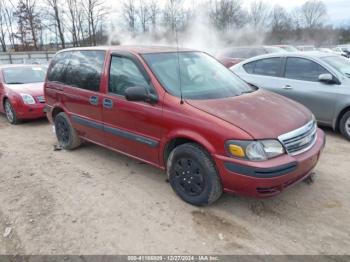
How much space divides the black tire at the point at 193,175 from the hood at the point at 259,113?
1.44 ft

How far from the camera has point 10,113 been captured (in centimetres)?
791

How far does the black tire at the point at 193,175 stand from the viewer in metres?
3.39

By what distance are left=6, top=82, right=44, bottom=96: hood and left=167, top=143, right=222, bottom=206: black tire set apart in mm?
5015

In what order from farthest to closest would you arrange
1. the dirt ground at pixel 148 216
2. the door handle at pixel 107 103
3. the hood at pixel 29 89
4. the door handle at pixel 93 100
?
the hood at pixel 29 89 → the door handle at pixel 93 100 → the door handle at pixel 107 103 → the dirt ground at pixel 148 216

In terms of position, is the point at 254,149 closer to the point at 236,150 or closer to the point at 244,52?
the point at 236,150

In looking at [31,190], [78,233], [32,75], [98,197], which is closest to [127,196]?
[98,197]

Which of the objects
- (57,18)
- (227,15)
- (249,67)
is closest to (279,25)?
(227,15)

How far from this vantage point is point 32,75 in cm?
856

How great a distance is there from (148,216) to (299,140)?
170 centimetres

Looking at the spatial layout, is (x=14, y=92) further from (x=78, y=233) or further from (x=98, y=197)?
(x=78, y=233)

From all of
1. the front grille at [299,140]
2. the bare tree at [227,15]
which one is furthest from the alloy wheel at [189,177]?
the bare tree at [227,15]

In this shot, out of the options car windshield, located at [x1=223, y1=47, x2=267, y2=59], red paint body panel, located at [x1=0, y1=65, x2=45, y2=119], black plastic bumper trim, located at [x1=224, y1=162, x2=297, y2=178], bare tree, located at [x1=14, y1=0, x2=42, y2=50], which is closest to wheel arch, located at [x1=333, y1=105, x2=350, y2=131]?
black plastic bumper trim, located at [x1=224, y1=162, x2=297, y2=178]

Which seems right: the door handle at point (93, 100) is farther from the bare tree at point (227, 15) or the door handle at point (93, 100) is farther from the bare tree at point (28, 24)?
the bare tree at point (28, 24)

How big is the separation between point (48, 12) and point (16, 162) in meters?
37.0
